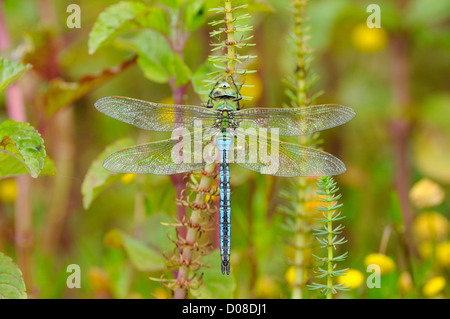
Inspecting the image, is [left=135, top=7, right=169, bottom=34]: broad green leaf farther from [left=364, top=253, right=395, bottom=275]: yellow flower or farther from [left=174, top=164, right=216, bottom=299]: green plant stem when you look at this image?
[left=364, top=253, right=395, bottom=275]: yellow flower

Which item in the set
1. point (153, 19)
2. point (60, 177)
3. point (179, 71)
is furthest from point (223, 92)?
point (60, 177)

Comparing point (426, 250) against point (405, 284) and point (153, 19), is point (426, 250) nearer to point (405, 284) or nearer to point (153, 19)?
point (405, 284)

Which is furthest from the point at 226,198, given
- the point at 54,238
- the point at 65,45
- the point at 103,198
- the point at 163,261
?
the point at 65,45

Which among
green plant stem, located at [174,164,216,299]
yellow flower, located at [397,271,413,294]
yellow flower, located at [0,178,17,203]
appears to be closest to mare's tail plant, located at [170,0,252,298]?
green plant stem, located at [174,164,216,299]

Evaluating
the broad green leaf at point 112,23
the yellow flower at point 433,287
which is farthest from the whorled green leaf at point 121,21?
the yellow flower at point 433,287

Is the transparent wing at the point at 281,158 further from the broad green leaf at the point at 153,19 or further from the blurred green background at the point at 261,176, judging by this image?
the broad green leaf at the point at 153,19

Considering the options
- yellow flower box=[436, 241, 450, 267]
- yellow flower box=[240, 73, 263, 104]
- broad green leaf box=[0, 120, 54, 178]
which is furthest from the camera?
yellow flower box=[240, 73, 263, 104]

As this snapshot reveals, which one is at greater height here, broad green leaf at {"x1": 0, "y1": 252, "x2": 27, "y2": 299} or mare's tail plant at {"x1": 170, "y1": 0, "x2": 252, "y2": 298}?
mare's tail plant at {"x1": 170, "y1": 0, "x2": 252, "y2": 298}
